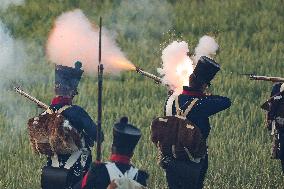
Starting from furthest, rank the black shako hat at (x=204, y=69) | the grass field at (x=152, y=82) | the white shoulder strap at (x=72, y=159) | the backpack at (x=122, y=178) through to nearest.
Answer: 1. the grass field at (x=152, y=82)
2. the white shoulder strap at (x=72, y=159)
3. the black shako hat at (x=204, y=69)
4. the backpack at (x=122, y=178)

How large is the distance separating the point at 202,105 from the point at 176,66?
2.80 feet

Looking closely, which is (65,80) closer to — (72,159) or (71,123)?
(71,123)

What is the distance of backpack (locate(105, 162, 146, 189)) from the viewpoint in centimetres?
639

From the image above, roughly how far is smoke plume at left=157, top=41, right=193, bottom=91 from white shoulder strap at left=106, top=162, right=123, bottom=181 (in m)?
2.18

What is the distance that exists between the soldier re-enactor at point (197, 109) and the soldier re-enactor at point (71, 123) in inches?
36.0

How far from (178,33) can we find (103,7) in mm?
3379

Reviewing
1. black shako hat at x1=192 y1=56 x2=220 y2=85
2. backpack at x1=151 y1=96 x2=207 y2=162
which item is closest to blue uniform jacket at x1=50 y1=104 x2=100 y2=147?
backpack at x1=151 y1=96 x2=207 y2=162

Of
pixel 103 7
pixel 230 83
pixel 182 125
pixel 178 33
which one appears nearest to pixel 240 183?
pixel 182 125

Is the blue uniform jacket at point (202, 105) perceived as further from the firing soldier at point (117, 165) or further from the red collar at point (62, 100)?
the firing soldier at point (117, 165)

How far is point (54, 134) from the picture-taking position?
26.0 feet

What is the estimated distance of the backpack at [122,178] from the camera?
6.39 metres

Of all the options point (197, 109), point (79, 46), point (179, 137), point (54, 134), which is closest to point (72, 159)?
point (54, 134)

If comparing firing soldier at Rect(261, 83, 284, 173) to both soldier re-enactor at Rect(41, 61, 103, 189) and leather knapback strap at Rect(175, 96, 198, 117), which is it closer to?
leather knapback strap at Rect(175, 96, 198, 117)

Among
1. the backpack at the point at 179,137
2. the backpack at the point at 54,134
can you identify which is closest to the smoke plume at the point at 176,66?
the backpack at the point at 179,137
